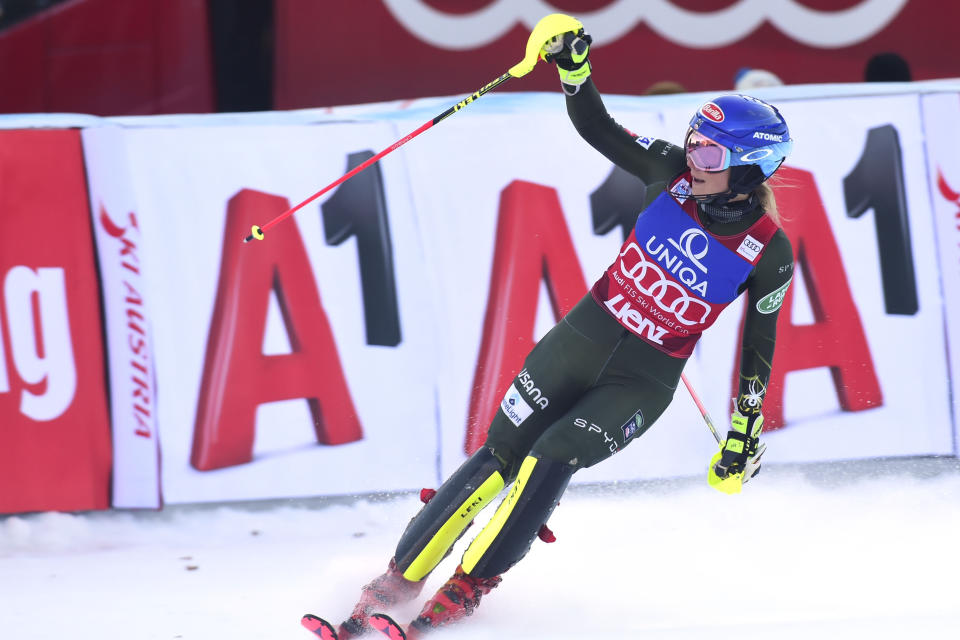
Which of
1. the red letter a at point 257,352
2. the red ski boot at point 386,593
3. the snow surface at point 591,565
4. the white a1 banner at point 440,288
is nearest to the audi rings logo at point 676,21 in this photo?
the white a1 banner at point 440,288

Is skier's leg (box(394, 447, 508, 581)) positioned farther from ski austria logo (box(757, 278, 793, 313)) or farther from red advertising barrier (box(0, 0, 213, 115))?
red advertising barrier (box(0, 0, 213, 115))

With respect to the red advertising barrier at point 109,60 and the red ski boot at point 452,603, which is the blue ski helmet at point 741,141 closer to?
the red ski boot at point 452,603

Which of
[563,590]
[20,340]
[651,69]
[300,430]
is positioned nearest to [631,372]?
[563,590]

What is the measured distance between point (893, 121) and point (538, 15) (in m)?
2.64

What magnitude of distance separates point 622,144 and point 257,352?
1901 millimetres

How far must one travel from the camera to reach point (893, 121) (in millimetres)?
5039

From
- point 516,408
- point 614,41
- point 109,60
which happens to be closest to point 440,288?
point 516,408

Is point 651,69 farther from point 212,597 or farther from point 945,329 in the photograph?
point 212,597

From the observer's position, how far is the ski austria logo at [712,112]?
11.1ft

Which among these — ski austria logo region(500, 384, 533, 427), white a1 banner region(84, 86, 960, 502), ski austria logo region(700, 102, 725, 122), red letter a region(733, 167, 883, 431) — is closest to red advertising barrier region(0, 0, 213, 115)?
white a1 banner region(84, 86, 960, 502)

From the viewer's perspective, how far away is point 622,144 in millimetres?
3670

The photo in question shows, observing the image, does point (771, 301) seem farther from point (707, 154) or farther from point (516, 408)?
point (516, 408)

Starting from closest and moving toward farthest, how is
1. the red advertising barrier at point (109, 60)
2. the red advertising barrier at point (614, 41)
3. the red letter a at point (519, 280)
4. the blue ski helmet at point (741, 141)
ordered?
the blue ski helmet at point (741, 141) → the red letter a at point (519, 280) → the red advertising barrier at point (614, 41) → the red advertising barrier at point (109, 60)

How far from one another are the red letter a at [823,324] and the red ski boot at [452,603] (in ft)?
6.47
